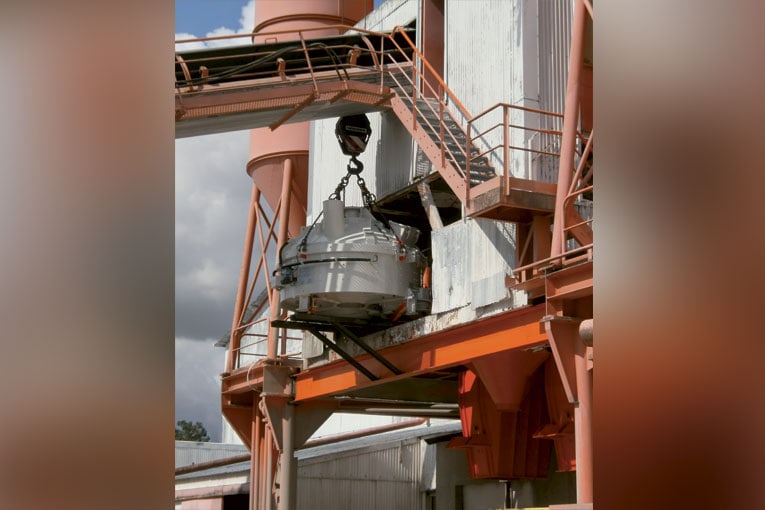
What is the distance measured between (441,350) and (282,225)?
757cm

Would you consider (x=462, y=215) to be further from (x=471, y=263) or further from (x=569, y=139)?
(x=569, y=139)

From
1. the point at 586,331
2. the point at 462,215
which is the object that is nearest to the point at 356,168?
the point at 462,215

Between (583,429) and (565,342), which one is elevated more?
(565,342)

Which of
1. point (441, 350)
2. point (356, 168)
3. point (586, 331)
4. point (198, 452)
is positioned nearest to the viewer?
point (586, 331)

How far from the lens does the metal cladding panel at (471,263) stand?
16.9m

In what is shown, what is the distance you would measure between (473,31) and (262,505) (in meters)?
11.4

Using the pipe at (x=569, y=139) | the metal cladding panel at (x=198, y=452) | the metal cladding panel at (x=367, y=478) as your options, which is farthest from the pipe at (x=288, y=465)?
the metal cladding panel at (x=198, y=452)

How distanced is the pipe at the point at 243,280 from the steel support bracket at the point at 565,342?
12577 millimetres

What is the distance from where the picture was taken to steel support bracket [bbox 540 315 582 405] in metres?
14.0

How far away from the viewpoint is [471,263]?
58.2 ft

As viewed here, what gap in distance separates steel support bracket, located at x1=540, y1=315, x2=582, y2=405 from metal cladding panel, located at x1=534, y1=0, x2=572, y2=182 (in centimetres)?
372

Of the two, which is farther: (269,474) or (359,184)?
(269,474)

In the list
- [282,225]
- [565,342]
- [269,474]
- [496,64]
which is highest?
[496,64]
